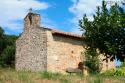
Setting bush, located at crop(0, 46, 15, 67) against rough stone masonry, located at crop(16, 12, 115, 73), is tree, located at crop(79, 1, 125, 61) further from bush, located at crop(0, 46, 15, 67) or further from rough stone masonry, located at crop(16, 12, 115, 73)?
bush, located at crop(0, 46, 15, 67)

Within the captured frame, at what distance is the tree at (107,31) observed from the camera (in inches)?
928

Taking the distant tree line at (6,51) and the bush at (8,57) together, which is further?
the bush at (8,57)

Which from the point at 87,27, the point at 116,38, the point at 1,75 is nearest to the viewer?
the point at 1,75

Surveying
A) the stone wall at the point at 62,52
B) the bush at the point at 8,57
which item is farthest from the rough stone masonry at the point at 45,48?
the bush at the point at 8,57

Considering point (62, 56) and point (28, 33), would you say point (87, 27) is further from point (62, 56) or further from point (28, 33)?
point (28, 33)

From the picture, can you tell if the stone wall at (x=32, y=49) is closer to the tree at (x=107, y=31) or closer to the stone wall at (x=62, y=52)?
the stone wall at (x=62, y=52)

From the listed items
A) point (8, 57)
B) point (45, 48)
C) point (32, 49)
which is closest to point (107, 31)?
point (45, 48)

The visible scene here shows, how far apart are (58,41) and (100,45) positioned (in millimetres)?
11804

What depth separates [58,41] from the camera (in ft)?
119

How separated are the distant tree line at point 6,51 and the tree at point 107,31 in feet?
76.6

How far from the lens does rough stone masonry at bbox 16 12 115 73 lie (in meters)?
35.5

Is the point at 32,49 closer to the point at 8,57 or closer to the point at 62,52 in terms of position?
the point at 62,52

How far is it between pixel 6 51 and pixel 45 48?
1692cm

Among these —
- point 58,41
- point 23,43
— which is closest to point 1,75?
point 58,41
